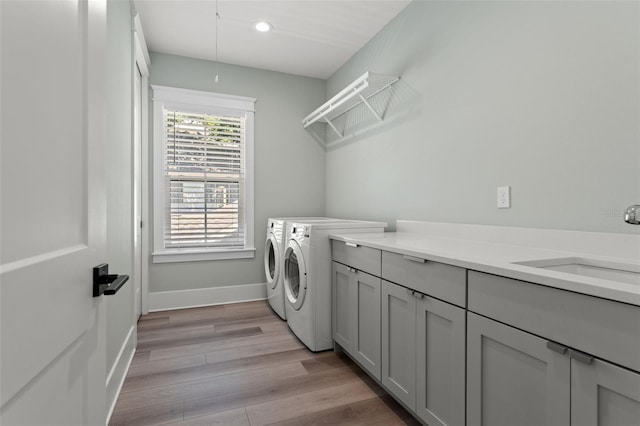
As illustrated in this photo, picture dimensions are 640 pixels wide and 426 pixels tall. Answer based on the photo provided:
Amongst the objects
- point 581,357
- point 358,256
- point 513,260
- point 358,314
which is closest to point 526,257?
point 513,260

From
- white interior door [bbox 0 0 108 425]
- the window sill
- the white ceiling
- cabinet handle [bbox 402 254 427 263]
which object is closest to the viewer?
white interior door [bbox 0 0 108 425]

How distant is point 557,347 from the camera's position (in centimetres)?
92

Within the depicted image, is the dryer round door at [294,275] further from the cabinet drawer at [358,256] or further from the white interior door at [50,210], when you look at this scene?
the white interior door at [50,210]

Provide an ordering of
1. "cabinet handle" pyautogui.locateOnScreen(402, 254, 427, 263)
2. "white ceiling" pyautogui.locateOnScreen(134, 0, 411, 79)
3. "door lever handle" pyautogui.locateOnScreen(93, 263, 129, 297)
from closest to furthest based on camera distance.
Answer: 1. "door lever handle" pyautogui.locateOnScreen(93, 263, 129, 297)
2. "cabinet handle" pyautogui.locateOnScreen(402, 254, 427, 263)
3. "white ceiling" pyautogui.locateOnScreen(134, 0, 411, 79)

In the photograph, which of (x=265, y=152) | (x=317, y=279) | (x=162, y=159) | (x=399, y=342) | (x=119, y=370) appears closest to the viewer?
(x=399, y=342)

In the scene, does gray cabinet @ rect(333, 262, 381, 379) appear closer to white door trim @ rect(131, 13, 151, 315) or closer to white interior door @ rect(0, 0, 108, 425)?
white interior door @ rect(0, 0, 108, 425)

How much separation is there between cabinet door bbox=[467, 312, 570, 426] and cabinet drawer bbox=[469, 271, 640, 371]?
0.04 meters

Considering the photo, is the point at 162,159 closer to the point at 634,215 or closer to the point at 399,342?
the point at 399,342

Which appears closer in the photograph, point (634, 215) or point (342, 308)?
point (634, 215)

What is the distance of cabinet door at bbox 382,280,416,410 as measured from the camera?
1.54 meters

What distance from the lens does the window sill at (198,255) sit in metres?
3.23

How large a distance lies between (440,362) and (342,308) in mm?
915

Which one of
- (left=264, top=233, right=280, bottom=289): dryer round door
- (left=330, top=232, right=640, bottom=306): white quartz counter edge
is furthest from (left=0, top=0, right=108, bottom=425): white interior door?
(left=264, top=233, right=280, bottom=289): dryer round door

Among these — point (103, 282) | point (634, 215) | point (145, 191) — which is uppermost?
point (145, 191)
